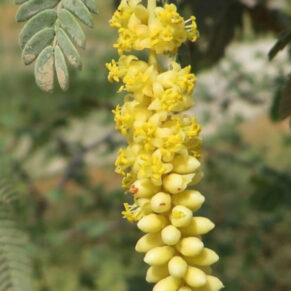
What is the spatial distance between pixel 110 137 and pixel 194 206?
4.54ft

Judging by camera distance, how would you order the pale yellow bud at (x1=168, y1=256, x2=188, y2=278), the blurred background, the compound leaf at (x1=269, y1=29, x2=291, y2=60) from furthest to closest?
1. the blurred background
2. the compound leaf at (x1=269, y1=29, x2=291, y2=60)
3. the pale yellow bud at (x1=168, y1=256, x2=188, y2=278)

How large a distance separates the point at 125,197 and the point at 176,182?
0.91 m

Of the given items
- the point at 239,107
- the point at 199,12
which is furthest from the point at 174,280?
the point at 239,107

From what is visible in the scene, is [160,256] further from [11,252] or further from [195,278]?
[11,252]

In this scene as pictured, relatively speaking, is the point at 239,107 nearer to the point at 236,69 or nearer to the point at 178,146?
the point at 236,69

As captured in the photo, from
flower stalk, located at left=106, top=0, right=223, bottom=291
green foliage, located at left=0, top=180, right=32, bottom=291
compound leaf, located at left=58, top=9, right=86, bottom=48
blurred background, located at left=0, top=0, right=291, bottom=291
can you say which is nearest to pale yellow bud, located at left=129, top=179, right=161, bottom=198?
flower stalk, located at left=106, top=0, right=223, bottom=291

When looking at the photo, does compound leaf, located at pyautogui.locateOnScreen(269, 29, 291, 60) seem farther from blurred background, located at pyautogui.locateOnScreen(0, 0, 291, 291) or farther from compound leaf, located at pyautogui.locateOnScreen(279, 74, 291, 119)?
→ blurred background, located at pyautogui.locateOnScreen(0, 0, 291, 291)

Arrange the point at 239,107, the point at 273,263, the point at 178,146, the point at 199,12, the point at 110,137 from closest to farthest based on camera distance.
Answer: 1. the point at 178,146
2. the point at 199,12
3. the point at 110,137
4. the point at 273,263
5. the point at 239,107

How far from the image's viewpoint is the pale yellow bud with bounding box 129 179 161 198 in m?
0.55

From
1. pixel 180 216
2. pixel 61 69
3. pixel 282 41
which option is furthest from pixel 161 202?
Answer: pixel 282 41

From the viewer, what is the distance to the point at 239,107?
362 centimetres

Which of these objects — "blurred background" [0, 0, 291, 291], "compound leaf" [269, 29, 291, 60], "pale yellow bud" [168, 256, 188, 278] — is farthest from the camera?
"blurred background" [0, 0, 291, 291]

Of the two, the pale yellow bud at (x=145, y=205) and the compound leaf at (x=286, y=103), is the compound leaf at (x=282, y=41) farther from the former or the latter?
the pale yellow bud at (x=145, y=205)

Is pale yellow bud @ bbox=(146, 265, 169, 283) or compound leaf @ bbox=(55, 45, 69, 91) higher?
compound leaf @ bbox=(55, 45, 69, 91)
